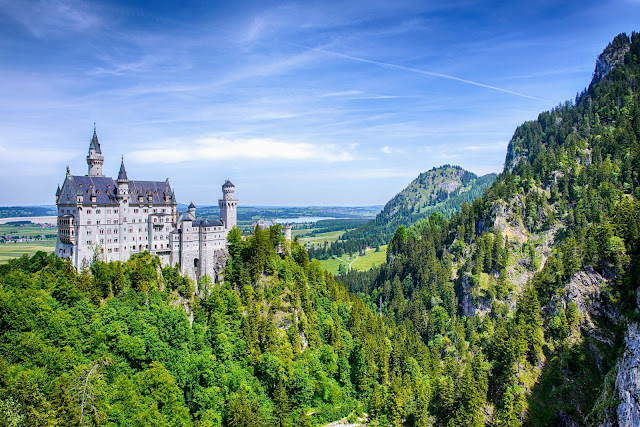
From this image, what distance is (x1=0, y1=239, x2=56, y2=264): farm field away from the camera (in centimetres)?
14675

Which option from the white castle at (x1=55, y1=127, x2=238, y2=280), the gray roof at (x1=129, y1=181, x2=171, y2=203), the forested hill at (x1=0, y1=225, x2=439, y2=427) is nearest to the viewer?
the forested hill at (x1=0, y1=225, x2=439, y2=427)

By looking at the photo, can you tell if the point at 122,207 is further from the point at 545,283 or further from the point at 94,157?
the point at 545,283

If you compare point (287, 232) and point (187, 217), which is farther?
point (287, 232)

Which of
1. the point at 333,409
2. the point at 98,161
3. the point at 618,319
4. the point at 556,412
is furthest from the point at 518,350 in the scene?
the point at 98,161

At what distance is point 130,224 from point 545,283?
88.4 m

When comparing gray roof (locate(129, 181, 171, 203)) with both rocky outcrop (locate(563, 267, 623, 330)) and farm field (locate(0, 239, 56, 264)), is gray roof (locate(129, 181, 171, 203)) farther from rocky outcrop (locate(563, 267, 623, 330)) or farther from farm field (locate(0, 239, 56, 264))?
rocky outcrop (locate(563, 267, 623, 330))

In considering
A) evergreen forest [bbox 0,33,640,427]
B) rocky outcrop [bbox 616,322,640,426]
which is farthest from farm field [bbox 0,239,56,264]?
rocky outcrop [bbox 616,322,640,426]

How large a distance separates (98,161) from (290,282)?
1779 inches

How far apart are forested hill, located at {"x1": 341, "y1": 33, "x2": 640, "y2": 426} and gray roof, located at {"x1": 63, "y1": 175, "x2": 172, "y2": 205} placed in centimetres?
6529

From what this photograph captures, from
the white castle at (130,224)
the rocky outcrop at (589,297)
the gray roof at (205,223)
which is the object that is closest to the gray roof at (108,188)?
the white castle at (130,224)

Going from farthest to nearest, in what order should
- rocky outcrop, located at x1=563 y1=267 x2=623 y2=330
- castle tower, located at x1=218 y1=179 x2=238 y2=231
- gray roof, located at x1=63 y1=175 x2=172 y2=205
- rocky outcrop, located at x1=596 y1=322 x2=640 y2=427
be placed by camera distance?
castle tower, located at x1=218 y1=179 x2=238 y2=231 → rocky outcrop, located at x1=563 y1=267 x2=623 y2=330 → gray roof, located at x1=63 y1=175 x2=172 y2=205 → rocky outcrop, located at x1=596 y1=322 x2=640 y2=427

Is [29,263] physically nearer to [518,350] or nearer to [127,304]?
[127,304]

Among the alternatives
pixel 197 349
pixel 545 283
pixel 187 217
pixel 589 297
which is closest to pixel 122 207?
pixel 187 217

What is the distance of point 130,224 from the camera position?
281 ft
